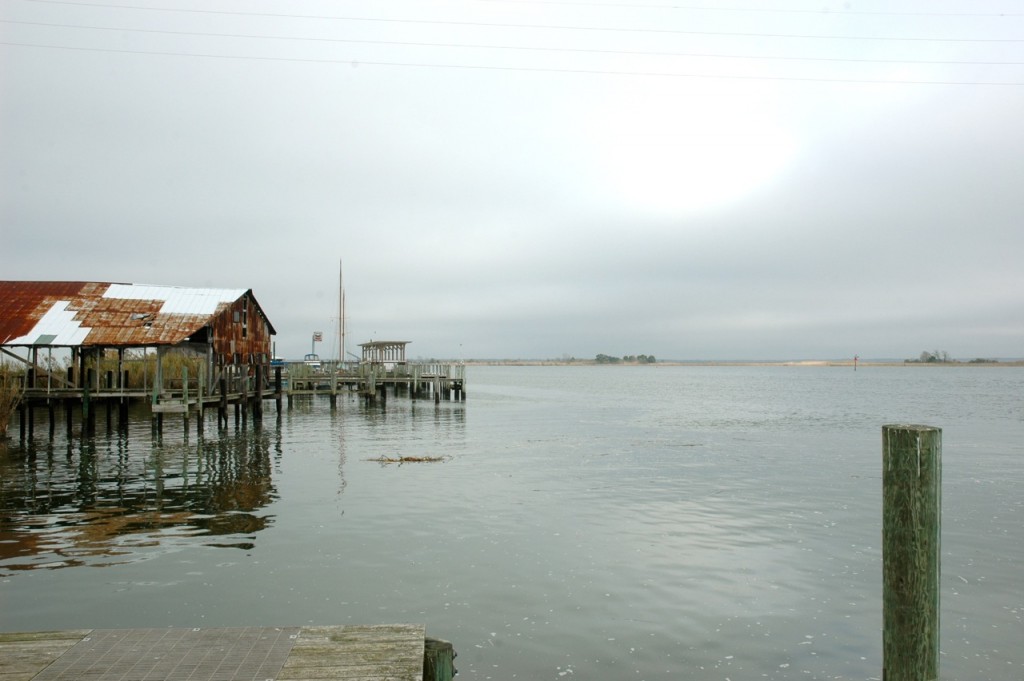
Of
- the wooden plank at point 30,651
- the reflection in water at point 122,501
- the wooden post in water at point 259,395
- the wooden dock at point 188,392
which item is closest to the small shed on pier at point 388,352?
the wooden dock at point 188,392

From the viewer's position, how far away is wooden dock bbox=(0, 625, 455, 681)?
17.5ft

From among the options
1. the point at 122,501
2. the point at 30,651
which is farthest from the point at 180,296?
the point at 30,651

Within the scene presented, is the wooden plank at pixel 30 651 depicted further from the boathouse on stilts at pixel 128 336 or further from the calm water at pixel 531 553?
the boathouse on stilts at pixel 128 336

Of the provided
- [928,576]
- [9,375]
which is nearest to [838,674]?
[928,576]

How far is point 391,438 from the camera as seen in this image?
1220 inches

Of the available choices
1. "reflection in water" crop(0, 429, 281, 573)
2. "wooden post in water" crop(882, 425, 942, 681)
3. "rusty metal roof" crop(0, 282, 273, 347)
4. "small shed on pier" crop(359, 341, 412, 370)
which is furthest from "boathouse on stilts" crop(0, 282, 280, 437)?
"wooden post in water" crop(882, 425, 942, 681)

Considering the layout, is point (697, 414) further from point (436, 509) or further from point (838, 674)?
point (838, 674)

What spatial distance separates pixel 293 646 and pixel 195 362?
4252 centimetres

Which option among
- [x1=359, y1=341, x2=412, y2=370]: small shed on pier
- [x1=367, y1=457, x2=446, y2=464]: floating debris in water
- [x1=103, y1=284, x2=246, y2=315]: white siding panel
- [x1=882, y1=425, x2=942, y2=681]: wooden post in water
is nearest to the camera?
[x1=882, y1=425, x2=942, y2=681]: wooden post in water

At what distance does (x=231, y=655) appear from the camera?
18.7 ft

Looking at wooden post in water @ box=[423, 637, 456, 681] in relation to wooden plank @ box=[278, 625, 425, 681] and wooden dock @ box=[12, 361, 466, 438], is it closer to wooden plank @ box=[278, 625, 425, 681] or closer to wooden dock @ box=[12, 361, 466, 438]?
wooden plank @ box=[278, 625, 425, 681]

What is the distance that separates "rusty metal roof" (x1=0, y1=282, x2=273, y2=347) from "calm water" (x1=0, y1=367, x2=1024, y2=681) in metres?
6.72

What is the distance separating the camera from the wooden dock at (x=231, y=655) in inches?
210

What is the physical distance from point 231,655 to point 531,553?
6.79 m
